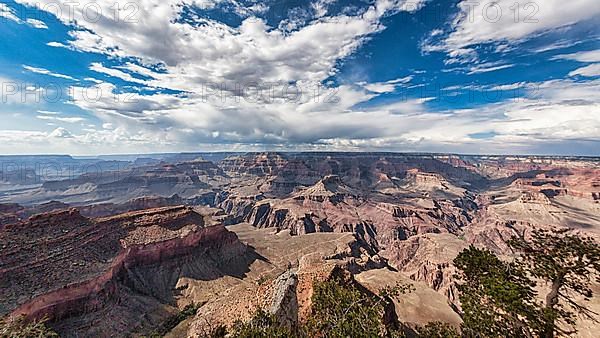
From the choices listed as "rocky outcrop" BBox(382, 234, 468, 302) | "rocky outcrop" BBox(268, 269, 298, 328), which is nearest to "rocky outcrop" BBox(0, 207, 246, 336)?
"rocky outcrop" BBox(268, 269, 298, 328)

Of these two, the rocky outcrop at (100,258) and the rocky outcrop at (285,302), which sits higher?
the rocky outcrop at (285,302)

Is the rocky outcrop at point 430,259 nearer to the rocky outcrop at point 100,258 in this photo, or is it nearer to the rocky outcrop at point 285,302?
the rocky outcrop at point 100,258

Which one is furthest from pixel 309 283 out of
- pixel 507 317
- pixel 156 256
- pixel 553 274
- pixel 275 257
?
pixel 275 257

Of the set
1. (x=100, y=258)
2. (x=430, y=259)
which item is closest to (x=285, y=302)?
(x=100, y=258)

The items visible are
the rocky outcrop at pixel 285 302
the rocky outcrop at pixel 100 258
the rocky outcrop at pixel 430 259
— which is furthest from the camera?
the rocky outcrop at pixel 430 259

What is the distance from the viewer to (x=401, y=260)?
382 feet

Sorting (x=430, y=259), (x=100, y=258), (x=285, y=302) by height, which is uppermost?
(x=285, y=302)

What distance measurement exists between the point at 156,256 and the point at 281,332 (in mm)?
62202

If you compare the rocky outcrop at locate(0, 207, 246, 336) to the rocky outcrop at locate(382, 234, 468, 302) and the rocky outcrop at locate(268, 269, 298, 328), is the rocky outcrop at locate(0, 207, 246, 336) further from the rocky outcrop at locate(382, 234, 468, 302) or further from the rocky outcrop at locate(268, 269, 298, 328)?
the rocky outcrop at locate(382, 234, 468, 302)

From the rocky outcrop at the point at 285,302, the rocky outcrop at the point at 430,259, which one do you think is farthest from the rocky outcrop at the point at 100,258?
the rocky outcrop at the point at 430,259

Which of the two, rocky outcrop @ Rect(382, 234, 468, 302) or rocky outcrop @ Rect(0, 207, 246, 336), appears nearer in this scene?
rocky outcrop @ Rect(0, 207, 246, 336)

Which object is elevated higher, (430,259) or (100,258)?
(100,258)

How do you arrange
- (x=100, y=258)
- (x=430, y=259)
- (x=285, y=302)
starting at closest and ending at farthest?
(x=285, y=302)
(x=100, y=258)
(x=430, y=259)

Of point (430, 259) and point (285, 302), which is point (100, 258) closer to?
point (285, 302)
